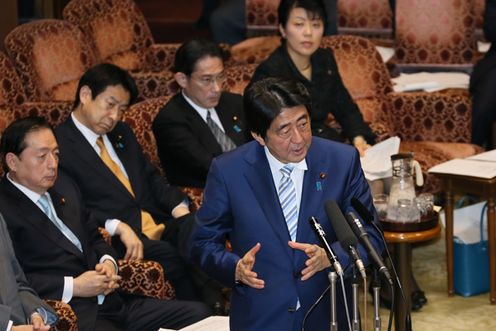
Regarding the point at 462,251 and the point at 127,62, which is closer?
the point at 462,251

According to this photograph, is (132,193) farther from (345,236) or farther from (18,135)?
(345,236)

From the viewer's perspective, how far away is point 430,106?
6.88m

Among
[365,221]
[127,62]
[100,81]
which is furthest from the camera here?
[127,62]

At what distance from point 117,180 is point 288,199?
1.75 metres

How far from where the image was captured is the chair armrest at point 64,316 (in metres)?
4.17

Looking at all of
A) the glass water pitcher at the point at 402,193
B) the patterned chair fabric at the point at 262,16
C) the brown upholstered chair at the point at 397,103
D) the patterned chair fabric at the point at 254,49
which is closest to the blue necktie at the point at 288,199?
the glass water pitcher at the point at 402,193

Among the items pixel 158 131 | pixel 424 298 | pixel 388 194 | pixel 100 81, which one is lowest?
pixel 424 298

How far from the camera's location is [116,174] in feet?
17.5

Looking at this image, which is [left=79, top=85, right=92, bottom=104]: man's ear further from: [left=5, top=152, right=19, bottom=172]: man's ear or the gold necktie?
[left=5, top=152, right=19, bottom=172]: man's ear

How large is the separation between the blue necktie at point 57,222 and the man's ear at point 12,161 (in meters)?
0.17

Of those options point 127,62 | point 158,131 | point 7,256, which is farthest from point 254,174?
point 127,62

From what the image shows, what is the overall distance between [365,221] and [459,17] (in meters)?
4.36

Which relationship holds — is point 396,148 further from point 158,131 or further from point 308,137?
point 308,137

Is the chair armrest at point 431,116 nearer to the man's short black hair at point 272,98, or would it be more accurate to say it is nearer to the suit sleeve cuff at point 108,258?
the suit sleeve cuff at point 108,258
